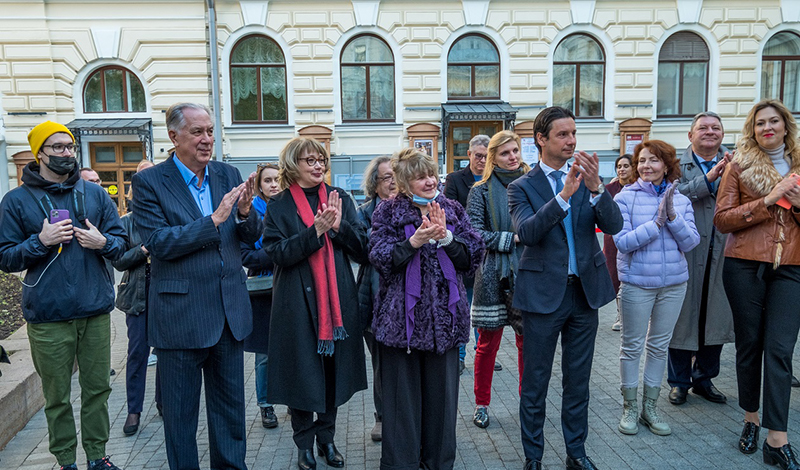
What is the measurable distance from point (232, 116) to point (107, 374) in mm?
12538

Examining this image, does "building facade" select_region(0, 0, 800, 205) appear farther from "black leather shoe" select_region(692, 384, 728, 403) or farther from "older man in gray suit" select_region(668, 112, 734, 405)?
"black leather shoe" select_region(692, 384, 728, 403)

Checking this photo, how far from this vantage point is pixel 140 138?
15.3 meters

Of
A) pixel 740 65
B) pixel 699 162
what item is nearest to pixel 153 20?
pixel 699 162

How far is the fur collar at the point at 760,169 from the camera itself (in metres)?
3.84

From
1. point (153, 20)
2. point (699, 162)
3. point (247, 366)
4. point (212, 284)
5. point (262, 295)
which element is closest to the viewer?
point (212, 284)

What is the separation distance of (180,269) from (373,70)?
13101mm

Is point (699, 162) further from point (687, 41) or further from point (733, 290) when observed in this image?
point (687, 41)

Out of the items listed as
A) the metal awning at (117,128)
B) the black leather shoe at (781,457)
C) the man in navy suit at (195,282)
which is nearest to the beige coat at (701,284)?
the black leather shoe at (781,457)

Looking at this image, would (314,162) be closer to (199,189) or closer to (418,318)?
(199,189)

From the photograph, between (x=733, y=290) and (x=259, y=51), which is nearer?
(x=733, y=290)

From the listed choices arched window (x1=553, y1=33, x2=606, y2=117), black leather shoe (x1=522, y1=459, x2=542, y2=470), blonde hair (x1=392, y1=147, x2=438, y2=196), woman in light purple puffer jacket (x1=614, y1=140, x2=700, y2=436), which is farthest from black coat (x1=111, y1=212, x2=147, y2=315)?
arched window (x1=553, y1=33, x2=606, y2=117)

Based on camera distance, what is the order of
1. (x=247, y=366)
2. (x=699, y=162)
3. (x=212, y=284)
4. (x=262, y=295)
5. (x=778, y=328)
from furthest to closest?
(x=247, y=366) → (x=699, y=162) → (x=262, y=295) → (x=778, y=328) → (x=212, y=284)

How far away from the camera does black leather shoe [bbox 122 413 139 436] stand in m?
4.50

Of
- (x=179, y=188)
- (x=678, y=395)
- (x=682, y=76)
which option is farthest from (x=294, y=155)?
(x=682, y=76)
